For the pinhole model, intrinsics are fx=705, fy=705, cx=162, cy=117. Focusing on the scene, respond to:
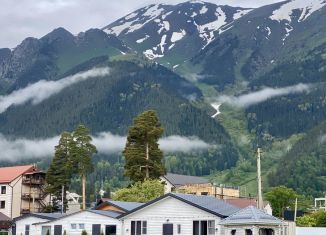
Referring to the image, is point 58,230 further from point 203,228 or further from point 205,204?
point 203,228

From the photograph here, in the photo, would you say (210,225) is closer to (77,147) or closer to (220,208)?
(220,208)

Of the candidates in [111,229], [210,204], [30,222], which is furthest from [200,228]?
[30,222]

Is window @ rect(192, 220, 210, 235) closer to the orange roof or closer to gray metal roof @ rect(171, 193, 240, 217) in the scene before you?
gray metal roof @ rect(171, 193, 240, 217)

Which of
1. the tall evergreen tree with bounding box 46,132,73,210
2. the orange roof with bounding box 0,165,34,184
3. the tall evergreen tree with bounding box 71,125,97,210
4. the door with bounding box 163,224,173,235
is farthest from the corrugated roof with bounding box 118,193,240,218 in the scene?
the orange roof with bounding box 0,165,34,184

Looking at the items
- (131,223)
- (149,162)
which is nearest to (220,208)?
(131,223)

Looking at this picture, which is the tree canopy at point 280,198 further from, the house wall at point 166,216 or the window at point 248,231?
the window at point 248,231

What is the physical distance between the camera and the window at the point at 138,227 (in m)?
65.6

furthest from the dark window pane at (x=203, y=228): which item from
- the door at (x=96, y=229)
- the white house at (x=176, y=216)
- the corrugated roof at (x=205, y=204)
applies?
the door at (x=96, y=229)

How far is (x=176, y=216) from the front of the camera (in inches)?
2534

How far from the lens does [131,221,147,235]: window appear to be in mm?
65625

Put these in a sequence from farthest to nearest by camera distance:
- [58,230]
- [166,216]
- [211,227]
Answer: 1. [58,230]
2. [166,216]
3. [211,227]

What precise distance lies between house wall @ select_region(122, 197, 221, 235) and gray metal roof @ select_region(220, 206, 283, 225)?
21.6ft

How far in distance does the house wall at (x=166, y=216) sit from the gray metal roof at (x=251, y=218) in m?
6.60

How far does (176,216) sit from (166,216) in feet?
3.52
